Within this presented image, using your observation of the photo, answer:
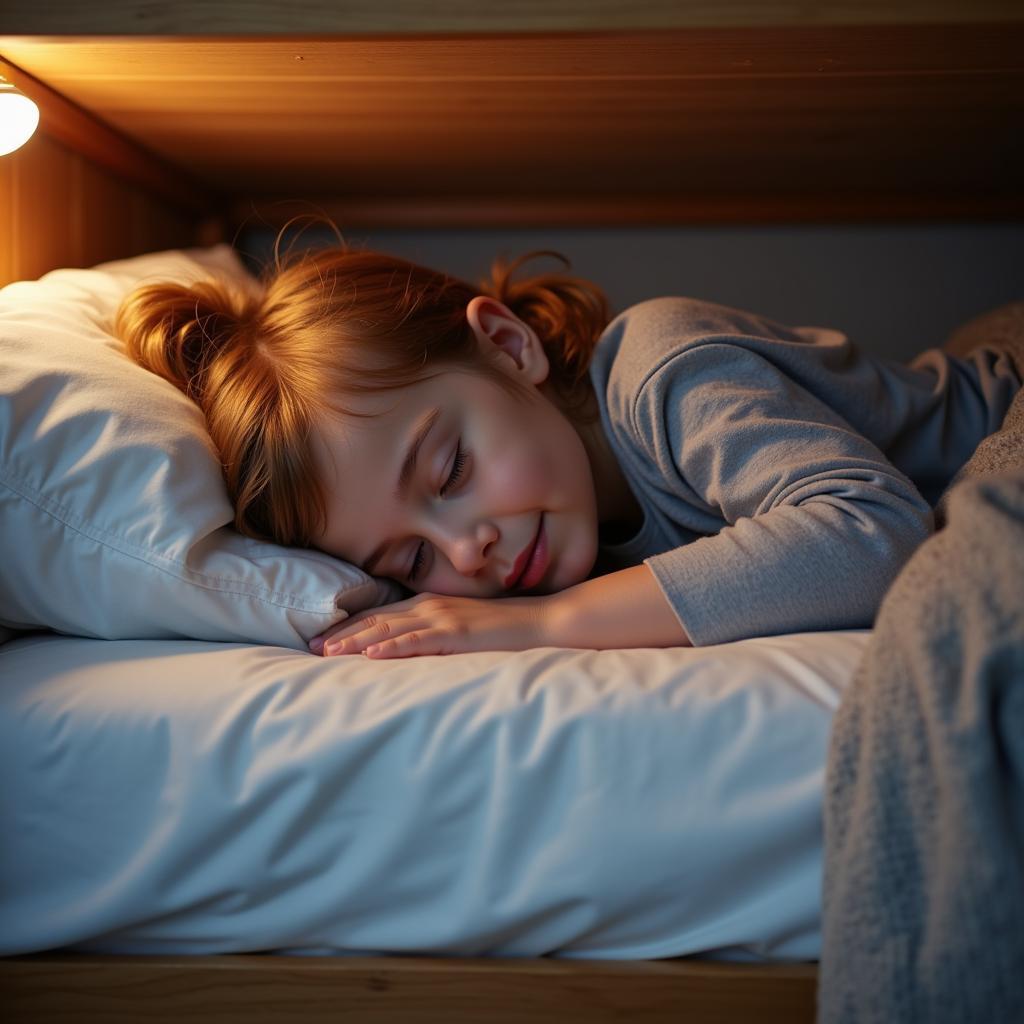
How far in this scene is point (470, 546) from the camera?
80 centimetres

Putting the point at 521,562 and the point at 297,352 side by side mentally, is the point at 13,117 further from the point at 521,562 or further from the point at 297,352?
the point at 521,562

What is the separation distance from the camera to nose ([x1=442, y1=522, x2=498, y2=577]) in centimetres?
80

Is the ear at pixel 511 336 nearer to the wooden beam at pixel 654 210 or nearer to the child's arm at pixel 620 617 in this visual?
the child's arm at pixel 620 617

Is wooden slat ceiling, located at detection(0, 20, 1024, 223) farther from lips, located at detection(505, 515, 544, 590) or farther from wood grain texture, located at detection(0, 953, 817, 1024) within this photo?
wood grain texture, located at detection(0, 953, 817, 1024)

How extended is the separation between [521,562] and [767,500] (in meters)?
0.20

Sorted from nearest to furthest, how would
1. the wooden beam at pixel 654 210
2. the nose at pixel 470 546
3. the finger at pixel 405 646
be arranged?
1. the finger at pixel 405 646
2. the nose at pixel 470 546
3. the wooden beam at pixel 654 210

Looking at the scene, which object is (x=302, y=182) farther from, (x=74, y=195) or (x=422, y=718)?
(x=422, y=718)

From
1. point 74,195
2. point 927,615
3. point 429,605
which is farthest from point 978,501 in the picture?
point 74,195

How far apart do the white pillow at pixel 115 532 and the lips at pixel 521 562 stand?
14cm

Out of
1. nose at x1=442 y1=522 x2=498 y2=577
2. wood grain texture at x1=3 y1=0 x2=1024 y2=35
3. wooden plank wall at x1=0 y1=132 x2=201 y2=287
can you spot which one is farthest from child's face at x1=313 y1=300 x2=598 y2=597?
wooden plank wall at x1=0 y1=132 x2=201 y2=287

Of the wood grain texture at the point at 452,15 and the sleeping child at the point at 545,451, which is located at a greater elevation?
the wood grain texture at the point at 452,15

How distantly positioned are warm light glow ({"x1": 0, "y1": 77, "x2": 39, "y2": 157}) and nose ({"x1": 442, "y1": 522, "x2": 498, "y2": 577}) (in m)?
0.44

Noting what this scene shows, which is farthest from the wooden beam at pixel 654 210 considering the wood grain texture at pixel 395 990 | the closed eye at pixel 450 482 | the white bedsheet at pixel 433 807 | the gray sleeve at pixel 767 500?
the wood grain texture at pixel 395 990

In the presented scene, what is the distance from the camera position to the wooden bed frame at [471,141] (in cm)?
57
